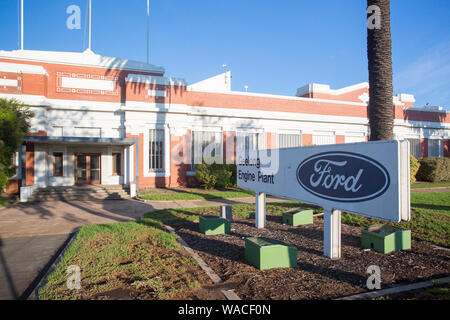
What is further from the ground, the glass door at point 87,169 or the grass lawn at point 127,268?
the glass door at point 87,169

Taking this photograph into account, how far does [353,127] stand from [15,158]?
23284mm

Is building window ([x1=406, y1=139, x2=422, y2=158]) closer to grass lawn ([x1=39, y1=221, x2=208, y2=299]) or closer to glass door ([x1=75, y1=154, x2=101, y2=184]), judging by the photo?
glass door ([x1=75, y1=154, x2=101, y2=184])

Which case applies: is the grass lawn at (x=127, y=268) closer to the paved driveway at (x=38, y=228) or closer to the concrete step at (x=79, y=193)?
the paved driveway at (x=38, y=228)

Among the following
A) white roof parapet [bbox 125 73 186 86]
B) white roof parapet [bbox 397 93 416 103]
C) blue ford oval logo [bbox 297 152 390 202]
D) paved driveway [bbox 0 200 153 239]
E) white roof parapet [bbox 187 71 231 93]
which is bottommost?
paved driveway [bbox 0 200 153 239]

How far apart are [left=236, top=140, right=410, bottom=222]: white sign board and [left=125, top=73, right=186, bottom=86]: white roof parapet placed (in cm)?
1284

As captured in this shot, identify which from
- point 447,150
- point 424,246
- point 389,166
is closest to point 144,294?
point 389,166

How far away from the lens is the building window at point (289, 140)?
21562 millimetres

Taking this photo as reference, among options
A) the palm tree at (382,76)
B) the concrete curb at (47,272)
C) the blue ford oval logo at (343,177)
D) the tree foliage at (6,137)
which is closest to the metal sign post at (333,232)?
the blue ford oval logo at (343,177)

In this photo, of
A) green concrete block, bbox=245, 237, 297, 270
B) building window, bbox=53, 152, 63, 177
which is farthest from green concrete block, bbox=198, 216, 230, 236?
building window, bbox=53, 152, 63, 177

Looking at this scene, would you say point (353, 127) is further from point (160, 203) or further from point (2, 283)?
point (2, 283)

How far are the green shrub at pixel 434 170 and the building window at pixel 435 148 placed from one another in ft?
15.9

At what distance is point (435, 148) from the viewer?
88.6ft

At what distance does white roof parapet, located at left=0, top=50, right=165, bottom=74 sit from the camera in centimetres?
1731

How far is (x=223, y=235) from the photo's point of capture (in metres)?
7.08
